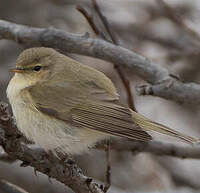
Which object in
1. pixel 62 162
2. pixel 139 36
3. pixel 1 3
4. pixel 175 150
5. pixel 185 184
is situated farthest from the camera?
pixel 1 3

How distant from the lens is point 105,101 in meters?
3.06

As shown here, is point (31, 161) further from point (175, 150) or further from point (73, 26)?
point (73, 26)

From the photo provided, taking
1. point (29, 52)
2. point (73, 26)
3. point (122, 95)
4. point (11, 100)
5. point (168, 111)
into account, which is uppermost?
point (29, 52)

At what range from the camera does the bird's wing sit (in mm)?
2947

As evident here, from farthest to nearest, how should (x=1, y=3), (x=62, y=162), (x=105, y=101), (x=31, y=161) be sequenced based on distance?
(x=1, y=3) < (x=105, y=101) < (x=62, y=162) < (x=31, y=161)

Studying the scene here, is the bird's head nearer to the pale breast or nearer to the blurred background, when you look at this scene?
the pale breast

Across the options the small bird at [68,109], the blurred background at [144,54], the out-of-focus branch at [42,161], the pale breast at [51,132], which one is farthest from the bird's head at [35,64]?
the blurred background at [144,54]

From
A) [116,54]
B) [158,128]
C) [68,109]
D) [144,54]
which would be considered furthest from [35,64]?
[144,54]

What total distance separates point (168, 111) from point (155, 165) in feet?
3.32

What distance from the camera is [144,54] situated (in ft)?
17.3

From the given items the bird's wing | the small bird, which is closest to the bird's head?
the small bird

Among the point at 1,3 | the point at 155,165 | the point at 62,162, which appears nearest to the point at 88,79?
the point at 62,162

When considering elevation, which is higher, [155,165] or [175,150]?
[175,150]

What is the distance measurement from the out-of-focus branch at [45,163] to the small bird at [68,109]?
29 cm
